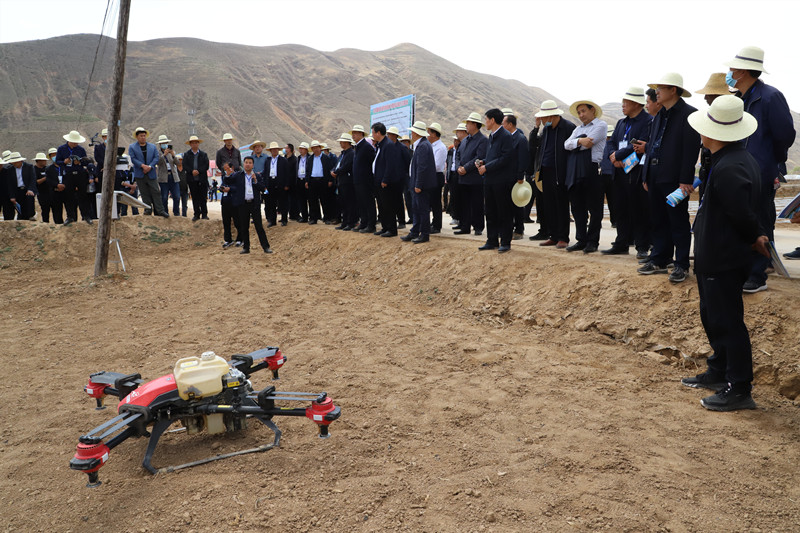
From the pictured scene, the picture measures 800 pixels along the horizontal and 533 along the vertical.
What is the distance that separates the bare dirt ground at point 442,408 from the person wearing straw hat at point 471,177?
152cm

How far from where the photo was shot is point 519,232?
33.1ft

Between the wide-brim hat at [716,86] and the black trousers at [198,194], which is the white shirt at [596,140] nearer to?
the wide-brim hat at [716,86]

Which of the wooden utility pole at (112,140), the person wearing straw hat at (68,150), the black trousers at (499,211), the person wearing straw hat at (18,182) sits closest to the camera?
the black trousers at (499,211)

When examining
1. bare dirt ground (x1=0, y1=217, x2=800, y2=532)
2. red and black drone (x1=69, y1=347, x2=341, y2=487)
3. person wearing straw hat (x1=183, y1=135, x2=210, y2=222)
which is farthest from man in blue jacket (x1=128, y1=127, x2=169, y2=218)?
red and black drone (x1=69, y1=347, x2=341, y2=487)

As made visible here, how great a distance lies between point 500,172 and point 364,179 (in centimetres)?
389

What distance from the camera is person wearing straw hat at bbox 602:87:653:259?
21.2 feet

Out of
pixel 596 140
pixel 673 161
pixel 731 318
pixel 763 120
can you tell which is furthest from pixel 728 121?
pixel 596 140

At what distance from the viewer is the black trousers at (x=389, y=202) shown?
10.4 metres

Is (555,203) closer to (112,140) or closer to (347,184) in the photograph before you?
(347,184)

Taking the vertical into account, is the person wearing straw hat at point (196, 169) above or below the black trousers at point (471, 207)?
above

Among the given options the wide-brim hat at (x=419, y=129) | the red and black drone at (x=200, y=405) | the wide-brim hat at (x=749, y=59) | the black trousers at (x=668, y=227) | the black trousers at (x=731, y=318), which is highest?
the wide-brim hat at (x=749, y=59)

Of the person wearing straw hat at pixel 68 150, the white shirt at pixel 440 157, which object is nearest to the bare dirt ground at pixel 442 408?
the white shirt at pixel 440 157

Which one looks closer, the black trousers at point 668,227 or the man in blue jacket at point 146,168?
the black trousers at point 668,227

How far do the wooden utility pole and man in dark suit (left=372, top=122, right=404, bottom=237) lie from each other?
14.9 ft
